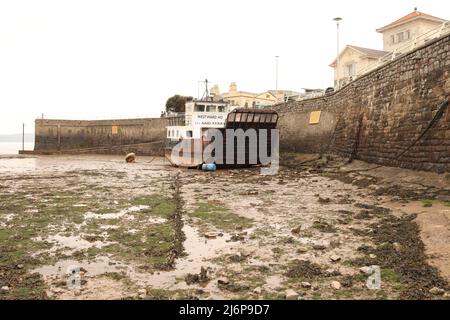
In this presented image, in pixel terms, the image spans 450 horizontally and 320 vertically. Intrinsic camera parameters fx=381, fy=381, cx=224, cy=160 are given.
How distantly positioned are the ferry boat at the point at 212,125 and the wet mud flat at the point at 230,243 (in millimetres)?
9649

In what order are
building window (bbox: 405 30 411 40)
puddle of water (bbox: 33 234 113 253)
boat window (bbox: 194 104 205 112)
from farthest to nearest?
building window (bbox: 405 30 411 40), boat window (bbox: 194 104 205 112), puddle of water (bbox: 33 234 113 253)

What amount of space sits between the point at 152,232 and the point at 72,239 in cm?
148

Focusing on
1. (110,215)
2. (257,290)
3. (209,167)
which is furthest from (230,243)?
(209,167)

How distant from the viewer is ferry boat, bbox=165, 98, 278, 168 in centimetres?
2186

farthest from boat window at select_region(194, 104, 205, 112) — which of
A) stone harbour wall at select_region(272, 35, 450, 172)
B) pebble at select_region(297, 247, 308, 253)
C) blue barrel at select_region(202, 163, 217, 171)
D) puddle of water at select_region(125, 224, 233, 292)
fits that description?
pebble at select_region(297, 247, 308, 253)

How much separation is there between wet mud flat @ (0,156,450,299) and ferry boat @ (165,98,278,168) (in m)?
9.65

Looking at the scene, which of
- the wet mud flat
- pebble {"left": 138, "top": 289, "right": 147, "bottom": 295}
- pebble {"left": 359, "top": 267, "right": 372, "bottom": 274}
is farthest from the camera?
pebble {"left": 359, "top": 267, "right": 372, "bottom": 274}

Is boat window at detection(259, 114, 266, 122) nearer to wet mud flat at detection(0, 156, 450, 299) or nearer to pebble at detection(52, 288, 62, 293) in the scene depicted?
wet mud flat at detection(0, 156, 450, 299)

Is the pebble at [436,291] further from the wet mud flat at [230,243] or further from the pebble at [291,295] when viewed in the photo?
the pebble at [291,295]

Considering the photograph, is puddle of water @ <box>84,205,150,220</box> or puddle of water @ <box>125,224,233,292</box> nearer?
puddle of water @ <box>125,224,233,292</box>

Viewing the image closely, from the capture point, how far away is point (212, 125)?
25719 mm

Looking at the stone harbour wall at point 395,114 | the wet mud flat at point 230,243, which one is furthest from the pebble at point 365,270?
the stone harbour wall at point 395,114
